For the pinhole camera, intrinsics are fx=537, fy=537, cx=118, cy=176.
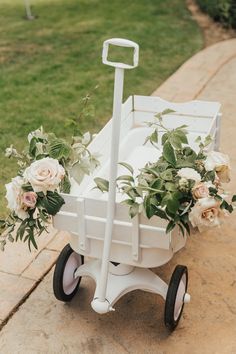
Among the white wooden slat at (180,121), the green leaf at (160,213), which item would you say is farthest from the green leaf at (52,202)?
the white wooden slat at (180,121)

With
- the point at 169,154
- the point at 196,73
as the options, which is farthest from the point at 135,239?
the point at 196,73

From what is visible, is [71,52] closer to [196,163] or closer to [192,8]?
[192,8]

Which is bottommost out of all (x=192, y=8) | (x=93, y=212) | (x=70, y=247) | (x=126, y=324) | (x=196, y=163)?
(x=192, y=8)

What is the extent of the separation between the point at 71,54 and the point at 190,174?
477cm

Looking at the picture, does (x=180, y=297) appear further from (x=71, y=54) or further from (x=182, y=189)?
(x=71, y=54)

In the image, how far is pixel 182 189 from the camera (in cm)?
227

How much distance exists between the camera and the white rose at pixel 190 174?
2.28 meters

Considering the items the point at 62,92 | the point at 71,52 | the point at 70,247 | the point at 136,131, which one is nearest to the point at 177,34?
the point at 71,52

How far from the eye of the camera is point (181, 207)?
2.29 metres

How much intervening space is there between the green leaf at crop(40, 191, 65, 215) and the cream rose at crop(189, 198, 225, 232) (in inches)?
23.4

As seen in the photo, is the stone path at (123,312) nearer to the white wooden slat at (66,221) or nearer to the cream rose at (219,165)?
the white wooden slat at (66,221)

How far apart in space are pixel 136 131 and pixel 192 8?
230 inches

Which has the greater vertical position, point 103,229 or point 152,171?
point 152,171

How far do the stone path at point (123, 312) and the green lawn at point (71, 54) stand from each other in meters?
0.76
